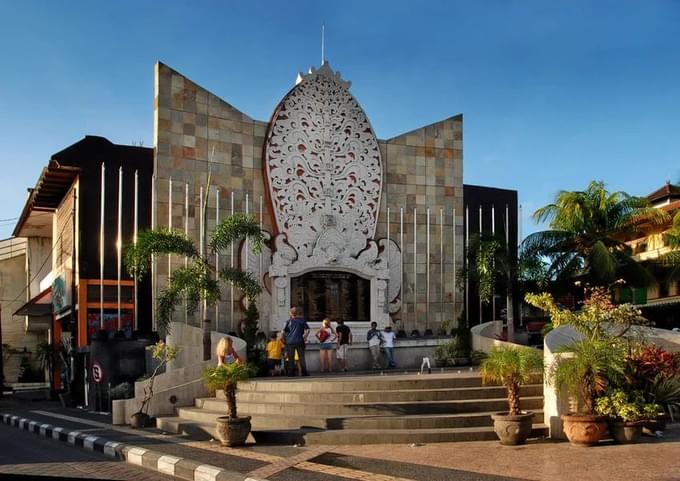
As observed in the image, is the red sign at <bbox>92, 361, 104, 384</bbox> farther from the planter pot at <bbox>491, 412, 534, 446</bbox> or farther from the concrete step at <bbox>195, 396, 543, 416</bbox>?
the planter pot at <bbox>491, 412, 534, 446</bbox>

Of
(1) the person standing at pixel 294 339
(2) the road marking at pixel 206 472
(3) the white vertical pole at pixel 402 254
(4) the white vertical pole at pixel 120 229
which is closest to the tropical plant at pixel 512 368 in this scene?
(2) the road marking at pixel 206 472

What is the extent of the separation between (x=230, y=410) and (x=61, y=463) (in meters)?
2.45

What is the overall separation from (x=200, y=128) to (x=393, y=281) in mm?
7960

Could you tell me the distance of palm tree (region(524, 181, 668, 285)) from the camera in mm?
25625

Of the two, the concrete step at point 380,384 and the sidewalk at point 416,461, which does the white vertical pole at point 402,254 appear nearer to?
the concrete step at point 380,384

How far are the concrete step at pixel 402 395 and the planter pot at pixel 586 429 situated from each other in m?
2.47

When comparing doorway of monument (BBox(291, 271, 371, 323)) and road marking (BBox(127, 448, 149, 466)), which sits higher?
doorway of monument (BBox(291, 271, 371, 323))

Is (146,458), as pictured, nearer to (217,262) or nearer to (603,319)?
(603,319)

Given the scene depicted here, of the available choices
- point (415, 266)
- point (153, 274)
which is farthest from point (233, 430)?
point (415, 266)

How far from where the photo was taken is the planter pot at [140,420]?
14.0m

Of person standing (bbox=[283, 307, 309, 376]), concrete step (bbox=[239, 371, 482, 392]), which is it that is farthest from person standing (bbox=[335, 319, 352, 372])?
concrete step (bbox=[239, 371, 482, 392])

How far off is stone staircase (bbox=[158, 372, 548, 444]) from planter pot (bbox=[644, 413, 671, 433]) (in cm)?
152

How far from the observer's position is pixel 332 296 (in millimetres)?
24094

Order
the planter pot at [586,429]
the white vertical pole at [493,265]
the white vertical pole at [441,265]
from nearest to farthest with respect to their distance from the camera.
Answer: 1. the planter pot at [586,429]
2. the white vertical pole at [493,265]
3. the white vertical pole at [441,265]
